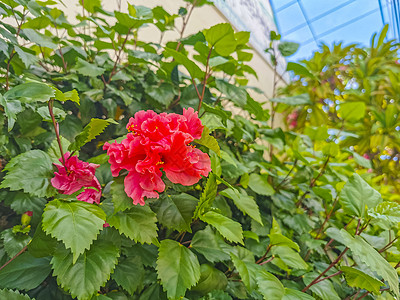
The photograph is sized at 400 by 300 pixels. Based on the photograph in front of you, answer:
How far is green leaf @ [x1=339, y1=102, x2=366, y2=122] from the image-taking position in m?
1.34

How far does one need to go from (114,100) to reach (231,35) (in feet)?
1.57

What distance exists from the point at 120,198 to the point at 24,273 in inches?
10.9

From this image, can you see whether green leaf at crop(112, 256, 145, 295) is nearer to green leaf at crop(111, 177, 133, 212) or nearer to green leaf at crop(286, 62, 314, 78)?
green leaf at crop(111, 177, 133, 212)

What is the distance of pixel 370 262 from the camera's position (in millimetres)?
570

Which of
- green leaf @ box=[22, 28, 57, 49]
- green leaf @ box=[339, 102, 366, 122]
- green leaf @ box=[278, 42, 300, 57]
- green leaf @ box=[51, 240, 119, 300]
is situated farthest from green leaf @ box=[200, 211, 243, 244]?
green leaf @ box=[339, 102, 366, 122]

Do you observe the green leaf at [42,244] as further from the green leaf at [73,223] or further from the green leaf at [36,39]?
the green leaf at [36,39]

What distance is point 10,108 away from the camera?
0.48 meters

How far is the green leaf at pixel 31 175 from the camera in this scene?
519mm

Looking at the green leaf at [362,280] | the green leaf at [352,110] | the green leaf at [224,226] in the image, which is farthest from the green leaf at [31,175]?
the green leaf at [352,110]

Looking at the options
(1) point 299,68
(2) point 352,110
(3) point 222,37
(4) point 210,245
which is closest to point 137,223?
(4) point 210,245

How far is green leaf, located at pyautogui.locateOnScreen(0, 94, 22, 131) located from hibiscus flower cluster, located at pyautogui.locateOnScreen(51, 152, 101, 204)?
13 centimetres

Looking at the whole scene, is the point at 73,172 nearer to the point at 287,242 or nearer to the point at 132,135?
the point at 132,135

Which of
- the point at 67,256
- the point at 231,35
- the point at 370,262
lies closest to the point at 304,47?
the point at 231,35

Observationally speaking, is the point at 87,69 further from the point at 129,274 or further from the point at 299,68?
the point at 299,68
